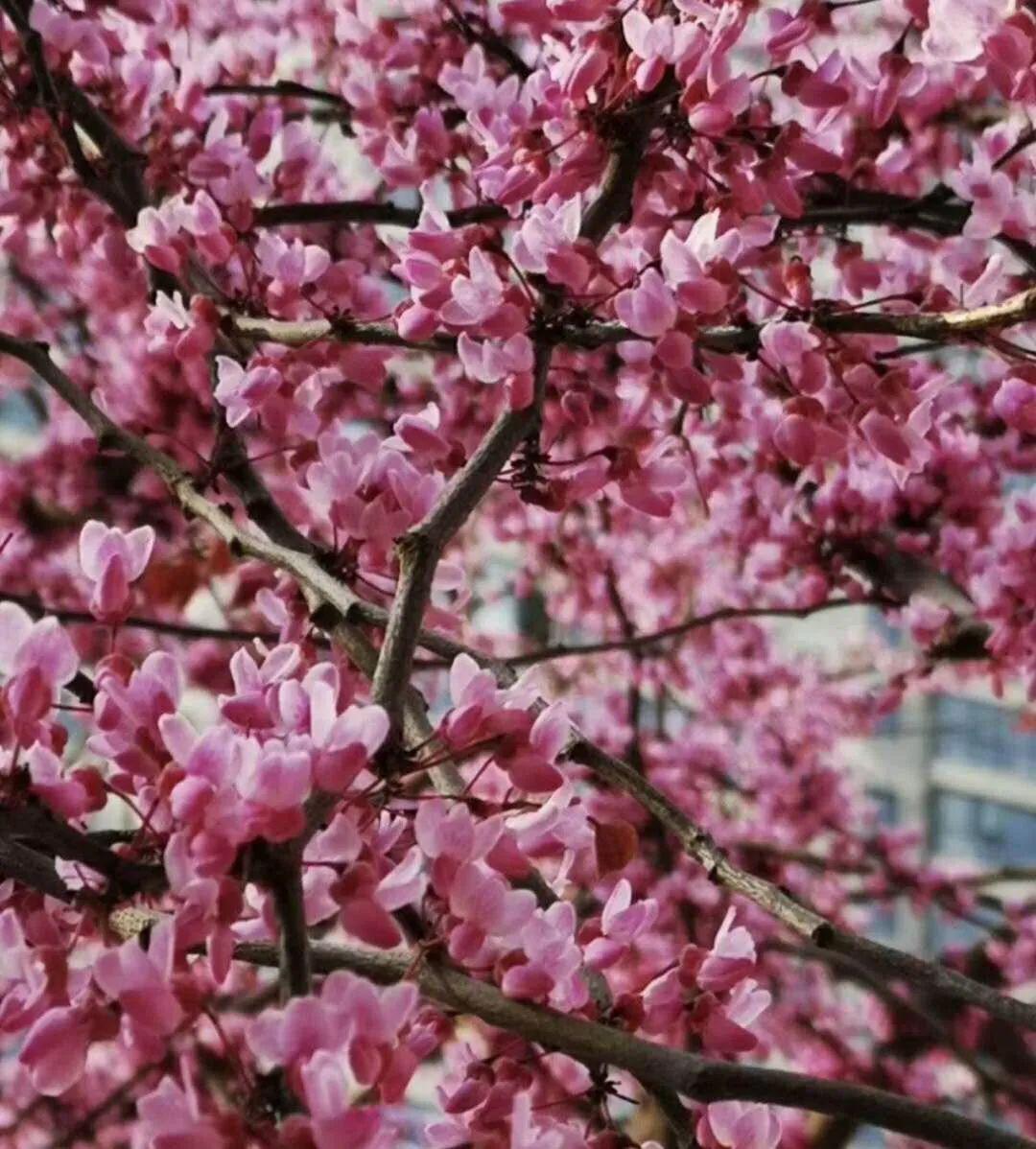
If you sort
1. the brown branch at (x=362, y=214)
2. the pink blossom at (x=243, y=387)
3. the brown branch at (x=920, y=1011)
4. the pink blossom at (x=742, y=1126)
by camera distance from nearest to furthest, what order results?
1. the pink blossom at (x=742, y=1126)
2. the pink blossom at (x=243, y=387)
3. the brown branch at (x=362, y=214)
4. the brown branch at (x=920, y=1011)

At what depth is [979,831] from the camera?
41.4 ft

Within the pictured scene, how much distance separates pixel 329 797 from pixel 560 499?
52 cm

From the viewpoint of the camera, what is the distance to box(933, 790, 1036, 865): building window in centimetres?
1255

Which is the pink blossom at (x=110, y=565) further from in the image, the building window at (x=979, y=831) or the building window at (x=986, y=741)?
the building window at (x=979, y=831)

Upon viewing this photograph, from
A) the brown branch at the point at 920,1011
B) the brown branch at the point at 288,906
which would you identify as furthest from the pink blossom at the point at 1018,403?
the brown branch at the point at 920,1011

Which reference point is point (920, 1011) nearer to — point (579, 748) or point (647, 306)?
point (579, 748)

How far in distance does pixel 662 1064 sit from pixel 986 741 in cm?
1263

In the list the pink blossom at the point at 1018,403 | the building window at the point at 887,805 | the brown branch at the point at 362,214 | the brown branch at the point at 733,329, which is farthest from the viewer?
the building window at the point at 887,805

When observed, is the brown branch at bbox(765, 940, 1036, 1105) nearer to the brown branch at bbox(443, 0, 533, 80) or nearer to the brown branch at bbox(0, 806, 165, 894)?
the brown branch at bbox(443, 0, 533, 80)

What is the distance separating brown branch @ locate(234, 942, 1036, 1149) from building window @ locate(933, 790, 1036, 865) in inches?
482

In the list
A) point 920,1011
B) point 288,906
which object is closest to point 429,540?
point 288,906

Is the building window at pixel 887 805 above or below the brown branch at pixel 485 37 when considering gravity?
above

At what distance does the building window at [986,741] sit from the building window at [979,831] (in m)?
0.35

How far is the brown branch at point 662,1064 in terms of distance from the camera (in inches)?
30.8
